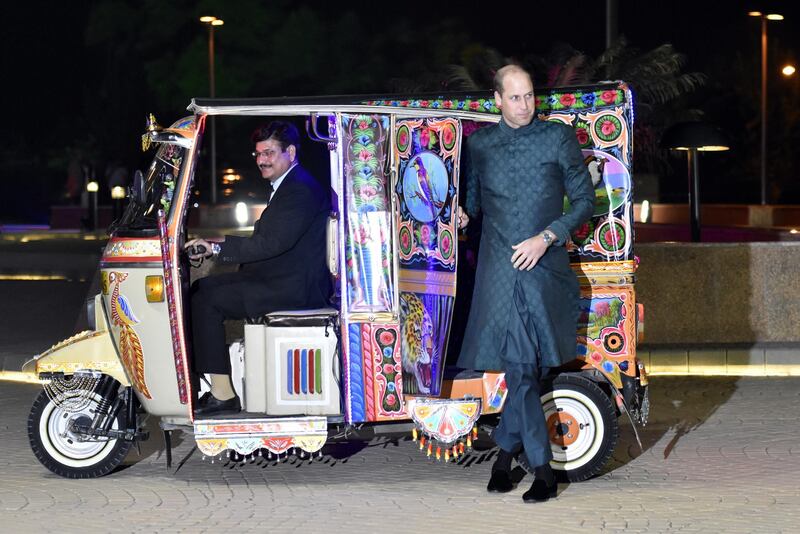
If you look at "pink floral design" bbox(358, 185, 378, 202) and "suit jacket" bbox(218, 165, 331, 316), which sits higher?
"pink floral design" bbox(358, 185, 378, 202)

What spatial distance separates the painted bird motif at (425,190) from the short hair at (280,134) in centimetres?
86

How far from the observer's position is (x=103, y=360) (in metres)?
7.59

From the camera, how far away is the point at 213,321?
25.1 ft

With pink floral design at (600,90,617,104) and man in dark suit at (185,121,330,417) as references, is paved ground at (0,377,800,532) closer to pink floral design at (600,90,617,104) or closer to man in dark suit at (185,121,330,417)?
man in dark suit at (185,121,330,417)

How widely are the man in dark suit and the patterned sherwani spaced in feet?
3.55

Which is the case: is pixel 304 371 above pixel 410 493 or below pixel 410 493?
above

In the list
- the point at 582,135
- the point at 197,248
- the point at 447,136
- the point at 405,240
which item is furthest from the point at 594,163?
the point at 197,248

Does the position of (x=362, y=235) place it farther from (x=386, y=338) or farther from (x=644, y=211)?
(x=644, y=211)

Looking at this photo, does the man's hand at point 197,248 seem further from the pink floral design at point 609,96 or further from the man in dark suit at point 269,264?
the pink floral design at point 609,96

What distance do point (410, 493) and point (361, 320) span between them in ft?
2.85

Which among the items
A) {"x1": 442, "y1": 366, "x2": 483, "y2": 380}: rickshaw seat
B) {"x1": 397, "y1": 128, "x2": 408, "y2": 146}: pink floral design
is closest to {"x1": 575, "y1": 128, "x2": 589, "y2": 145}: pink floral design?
{"x1": 397, "y1": 128, "x2": 408, "y2": 146}: pink floral design

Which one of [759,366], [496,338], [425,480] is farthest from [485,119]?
[759,366]

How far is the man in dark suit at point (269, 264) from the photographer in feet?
25.0

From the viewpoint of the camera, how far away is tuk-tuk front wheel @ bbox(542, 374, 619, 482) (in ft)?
24.7
